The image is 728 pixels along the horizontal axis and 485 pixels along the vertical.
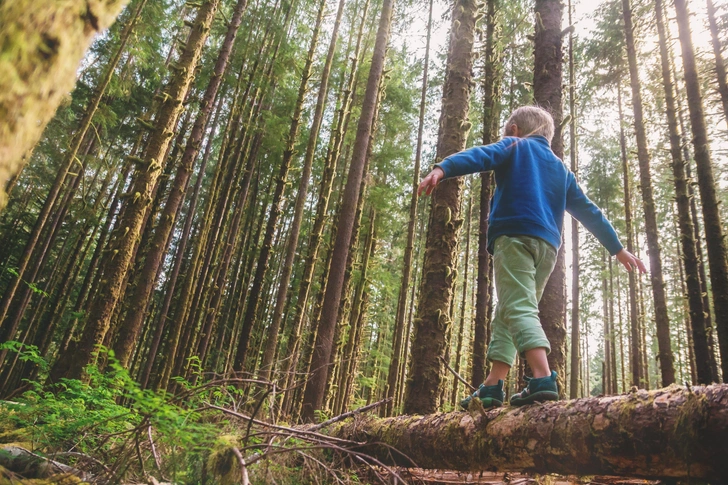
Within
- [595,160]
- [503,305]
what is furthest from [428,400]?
[595,160]

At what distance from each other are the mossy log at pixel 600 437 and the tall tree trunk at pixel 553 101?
3.00 meters

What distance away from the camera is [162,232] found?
274 inches

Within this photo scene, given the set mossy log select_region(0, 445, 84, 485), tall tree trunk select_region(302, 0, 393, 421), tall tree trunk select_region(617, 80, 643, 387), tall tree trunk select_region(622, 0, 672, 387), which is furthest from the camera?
tall tree trunk select_region(617, 80, 643, 387)

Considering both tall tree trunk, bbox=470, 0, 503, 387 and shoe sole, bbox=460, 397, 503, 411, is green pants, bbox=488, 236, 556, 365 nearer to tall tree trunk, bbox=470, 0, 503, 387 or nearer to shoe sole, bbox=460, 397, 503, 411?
shoe sole, bbox=460, 397, 503, 411

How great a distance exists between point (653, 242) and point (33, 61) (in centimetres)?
1128

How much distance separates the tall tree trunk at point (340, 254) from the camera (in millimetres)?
6527

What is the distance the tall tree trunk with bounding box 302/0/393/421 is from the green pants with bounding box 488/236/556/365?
4.35 metres

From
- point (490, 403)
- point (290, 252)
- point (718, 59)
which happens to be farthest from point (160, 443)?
point (718, 59)

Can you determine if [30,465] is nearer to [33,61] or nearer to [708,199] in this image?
[33,61]

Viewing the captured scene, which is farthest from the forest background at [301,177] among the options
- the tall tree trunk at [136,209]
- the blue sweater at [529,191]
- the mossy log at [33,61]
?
the mossy log at [33,61]

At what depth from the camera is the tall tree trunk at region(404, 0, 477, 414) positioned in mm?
3896

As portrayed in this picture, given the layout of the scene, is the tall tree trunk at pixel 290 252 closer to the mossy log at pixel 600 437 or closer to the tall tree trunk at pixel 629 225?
the mossy log at pixel 600 437

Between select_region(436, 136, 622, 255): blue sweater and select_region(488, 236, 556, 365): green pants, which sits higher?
select_region(436, 136, 622, 255): blue sweater

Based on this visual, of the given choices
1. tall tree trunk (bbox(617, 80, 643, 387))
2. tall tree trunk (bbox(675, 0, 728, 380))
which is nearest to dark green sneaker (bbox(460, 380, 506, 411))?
tall tree trunk (bbox(675, 0, 728, 380))
